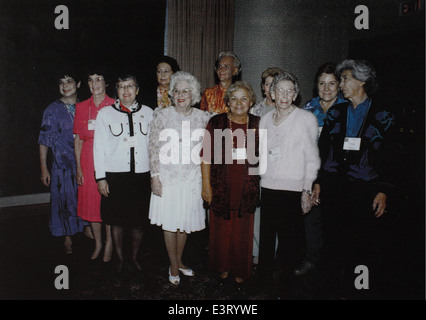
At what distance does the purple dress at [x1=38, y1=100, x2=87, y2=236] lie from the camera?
8.84 feet

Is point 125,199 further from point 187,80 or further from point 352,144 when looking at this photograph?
point 352,144

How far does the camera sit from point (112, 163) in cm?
229

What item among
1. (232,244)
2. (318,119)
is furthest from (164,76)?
(232,244)

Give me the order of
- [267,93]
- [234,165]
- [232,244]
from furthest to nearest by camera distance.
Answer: [267,93] < [232,244] < [234,165]

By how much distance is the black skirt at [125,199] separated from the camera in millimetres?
2312

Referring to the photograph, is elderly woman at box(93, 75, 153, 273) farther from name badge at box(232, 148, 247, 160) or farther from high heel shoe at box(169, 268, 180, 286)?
name badge at box(232, 148, 247, 160)

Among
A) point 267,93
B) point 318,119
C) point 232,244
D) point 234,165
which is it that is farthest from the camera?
point 267,93

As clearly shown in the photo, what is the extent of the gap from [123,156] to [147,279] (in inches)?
43.6

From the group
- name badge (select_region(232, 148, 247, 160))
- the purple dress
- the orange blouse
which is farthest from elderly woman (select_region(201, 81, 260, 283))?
the purple dress

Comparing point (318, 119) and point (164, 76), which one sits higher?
point (164, 76)

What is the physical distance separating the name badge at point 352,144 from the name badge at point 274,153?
511 mm

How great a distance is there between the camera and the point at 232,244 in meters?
2.26

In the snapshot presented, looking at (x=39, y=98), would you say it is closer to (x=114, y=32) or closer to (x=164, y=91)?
(x=114, y=32)

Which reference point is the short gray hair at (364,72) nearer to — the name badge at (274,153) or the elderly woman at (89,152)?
the name badge at (274,153)
